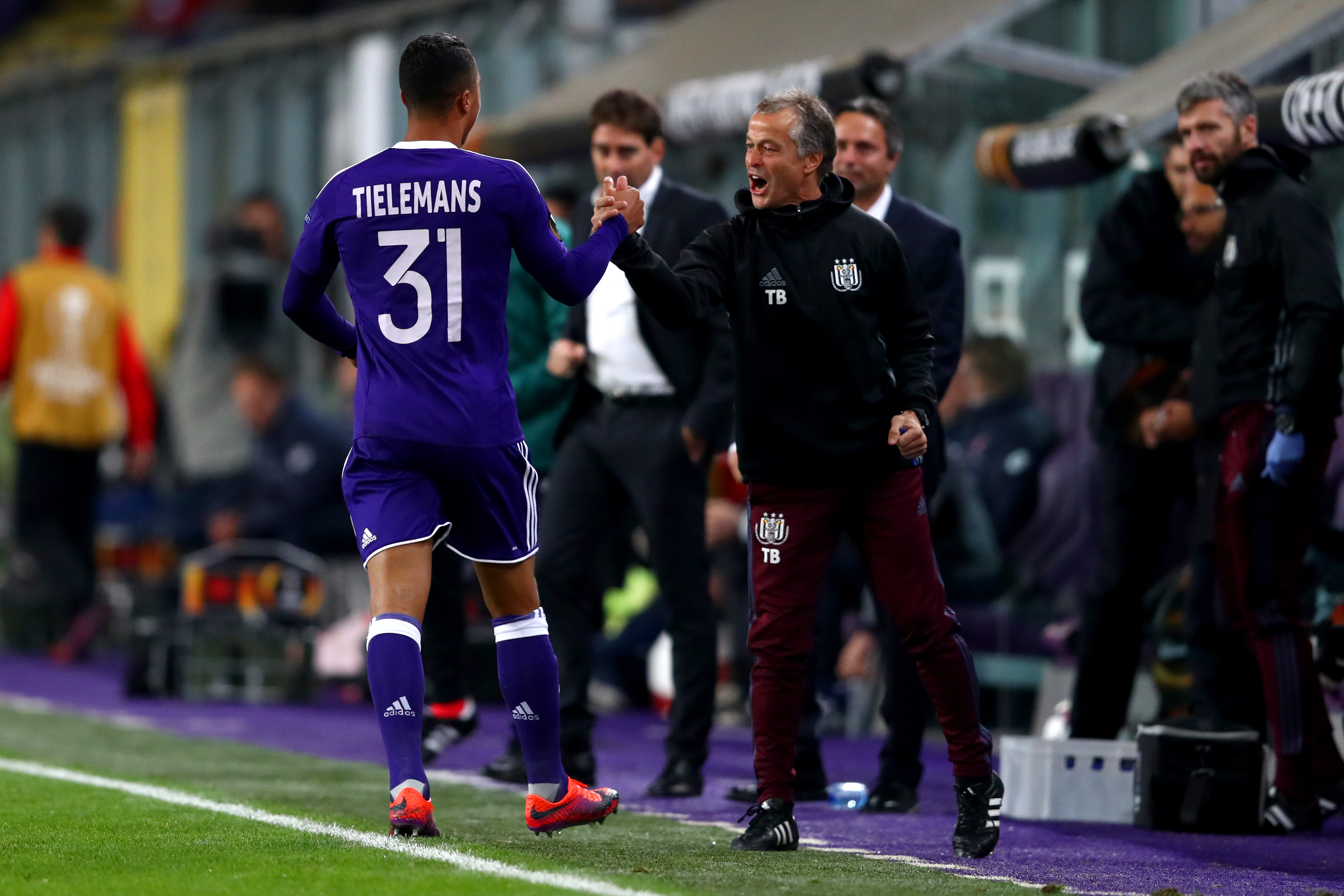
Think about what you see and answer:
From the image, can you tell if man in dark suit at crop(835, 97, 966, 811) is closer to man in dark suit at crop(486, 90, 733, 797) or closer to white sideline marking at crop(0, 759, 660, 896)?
man in dark suit at crop(486, 90, 733, 797)

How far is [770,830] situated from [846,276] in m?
1.39

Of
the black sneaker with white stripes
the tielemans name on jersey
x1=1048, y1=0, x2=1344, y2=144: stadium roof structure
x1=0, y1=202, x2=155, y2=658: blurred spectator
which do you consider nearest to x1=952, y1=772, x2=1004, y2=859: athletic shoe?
the black sneaker with white stripes

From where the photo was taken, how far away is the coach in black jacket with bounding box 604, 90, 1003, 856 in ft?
19.0

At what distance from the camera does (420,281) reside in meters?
5.57

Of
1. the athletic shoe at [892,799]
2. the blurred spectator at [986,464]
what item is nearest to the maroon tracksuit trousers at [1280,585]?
the athletic shoe at [892,799]

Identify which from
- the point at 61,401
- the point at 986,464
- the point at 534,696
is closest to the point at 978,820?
the point at 534,696

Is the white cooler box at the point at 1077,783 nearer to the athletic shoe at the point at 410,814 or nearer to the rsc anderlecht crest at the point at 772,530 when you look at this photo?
the rsc anderlecht crest at the point at 772,530

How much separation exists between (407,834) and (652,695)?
19.4 ft

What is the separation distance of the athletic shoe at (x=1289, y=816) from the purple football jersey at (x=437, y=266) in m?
2.65

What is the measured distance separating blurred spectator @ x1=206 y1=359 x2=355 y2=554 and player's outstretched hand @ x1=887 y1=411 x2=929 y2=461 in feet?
24.8

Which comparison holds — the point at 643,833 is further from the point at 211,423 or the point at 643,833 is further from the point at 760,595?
the point at 211,423

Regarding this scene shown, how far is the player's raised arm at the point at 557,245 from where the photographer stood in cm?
561

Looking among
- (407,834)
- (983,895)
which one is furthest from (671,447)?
(983,895)

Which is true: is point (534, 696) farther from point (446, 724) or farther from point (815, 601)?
point (446, 724)
